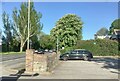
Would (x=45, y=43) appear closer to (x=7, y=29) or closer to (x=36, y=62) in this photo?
(x=7, y=29)

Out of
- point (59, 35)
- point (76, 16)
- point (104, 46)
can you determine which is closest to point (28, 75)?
point (104, 46)

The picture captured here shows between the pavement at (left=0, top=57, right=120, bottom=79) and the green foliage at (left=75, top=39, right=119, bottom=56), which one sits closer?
the pavement at (left=0, top=57, right=120, bottom=79)

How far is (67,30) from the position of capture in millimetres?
74062

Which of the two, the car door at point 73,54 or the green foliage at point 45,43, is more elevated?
the green foliage at point 45,43

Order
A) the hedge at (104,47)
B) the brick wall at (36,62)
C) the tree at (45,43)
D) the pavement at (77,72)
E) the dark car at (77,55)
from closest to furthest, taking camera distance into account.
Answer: the pavement at (77,72), the brick wall at (36,62), the dark car at (77,55), the hedge at (104,47), the tree at (45,43)

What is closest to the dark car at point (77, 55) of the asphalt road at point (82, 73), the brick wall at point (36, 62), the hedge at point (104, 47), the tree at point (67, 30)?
the asphalt road at point (82, 73)

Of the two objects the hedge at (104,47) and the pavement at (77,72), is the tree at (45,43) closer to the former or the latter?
the hedge at (104,47)

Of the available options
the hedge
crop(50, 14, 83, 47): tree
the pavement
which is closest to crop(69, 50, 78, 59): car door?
the pavement

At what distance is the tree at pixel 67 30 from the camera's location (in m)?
71.8

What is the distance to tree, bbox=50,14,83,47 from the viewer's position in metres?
71.8

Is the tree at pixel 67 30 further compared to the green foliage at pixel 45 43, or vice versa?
the green foliage at pixel 45 43

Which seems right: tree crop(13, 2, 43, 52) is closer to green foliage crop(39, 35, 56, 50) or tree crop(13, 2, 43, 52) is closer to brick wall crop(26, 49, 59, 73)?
green foliage crop(39, 35, 56, 50)

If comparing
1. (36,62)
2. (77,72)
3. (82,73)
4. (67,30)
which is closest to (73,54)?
(77,72)

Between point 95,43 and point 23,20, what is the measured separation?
2316 cm
